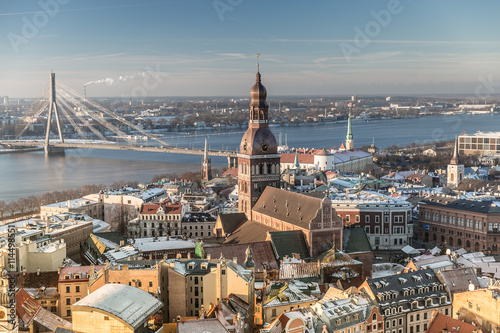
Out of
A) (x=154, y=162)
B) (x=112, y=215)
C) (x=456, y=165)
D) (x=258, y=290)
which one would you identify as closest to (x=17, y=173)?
(x=154, y=162)

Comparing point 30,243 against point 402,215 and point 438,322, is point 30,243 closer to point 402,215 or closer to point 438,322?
point 438,322

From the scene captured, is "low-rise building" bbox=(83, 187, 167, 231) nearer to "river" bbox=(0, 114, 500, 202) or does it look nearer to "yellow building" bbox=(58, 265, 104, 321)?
"river" bbox=(0, 114, 500, 202)

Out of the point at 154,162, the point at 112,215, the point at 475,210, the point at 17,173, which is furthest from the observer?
the point at 154,162

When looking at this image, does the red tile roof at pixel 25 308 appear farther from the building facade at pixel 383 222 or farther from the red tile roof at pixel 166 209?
the building facade at pixel 383 222

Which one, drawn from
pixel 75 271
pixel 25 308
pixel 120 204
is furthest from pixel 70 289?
pixel 120 204

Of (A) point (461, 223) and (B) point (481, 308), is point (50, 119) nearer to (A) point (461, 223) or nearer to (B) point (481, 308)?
(A) point (461, 223)

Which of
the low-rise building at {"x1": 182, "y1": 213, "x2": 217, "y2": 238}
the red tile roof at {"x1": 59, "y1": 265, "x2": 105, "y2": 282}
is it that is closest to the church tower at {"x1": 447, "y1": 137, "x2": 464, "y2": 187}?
the low-rise building at {"x1": 182, "y1": 213, "x2": 217, "y2": 238}
